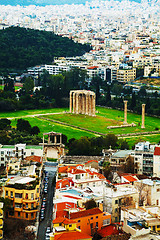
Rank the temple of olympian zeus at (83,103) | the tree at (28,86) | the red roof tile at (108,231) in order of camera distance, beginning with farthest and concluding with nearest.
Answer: the tree at (28,86) < the temple of olympian zeus at (83,103) < the red roof tile at (108,231)

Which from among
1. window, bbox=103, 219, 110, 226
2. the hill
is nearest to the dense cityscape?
window, bbox=103, 219, 110, 226

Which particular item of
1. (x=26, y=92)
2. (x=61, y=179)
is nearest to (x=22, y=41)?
(x=26, y=92)

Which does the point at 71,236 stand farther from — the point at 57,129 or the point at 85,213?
the point at 57,129

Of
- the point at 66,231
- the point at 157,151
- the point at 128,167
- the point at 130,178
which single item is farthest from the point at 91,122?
the point at 66,231

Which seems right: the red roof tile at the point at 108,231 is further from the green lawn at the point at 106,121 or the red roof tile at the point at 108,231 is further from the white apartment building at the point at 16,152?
the green lawn at the point at 106,121

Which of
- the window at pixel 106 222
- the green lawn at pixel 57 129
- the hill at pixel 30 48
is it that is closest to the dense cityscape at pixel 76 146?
the window at pixel 106 222
